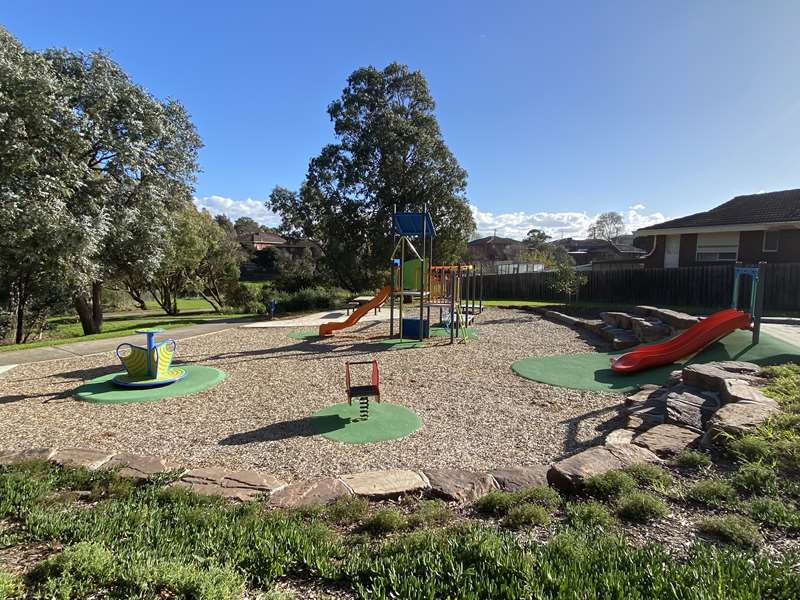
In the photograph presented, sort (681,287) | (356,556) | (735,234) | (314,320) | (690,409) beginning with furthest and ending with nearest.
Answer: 1. (735,234)
2. (681,287)
3. (314,320)
4. (690,409)
5. (356,556)

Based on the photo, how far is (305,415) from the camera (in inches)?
220

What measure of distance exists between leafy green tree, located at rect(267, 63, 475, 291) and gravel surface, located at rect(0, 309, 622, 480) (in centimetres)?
1466

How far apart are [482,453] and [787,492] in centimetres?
232

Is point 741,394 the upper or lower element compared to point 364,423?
upper

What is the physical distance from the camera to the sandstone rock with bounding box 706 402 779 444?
3.67m

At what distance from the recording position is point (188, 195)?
19.3m

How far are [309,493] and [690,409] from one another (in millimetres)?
4143

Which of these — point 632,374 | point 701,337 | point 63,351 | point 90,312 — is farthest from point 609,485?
point 90,312

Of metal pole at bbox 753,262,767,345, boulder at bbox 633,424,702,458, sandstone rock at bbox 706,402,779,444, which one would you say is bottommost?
boulder at bbox 633,424,702,458

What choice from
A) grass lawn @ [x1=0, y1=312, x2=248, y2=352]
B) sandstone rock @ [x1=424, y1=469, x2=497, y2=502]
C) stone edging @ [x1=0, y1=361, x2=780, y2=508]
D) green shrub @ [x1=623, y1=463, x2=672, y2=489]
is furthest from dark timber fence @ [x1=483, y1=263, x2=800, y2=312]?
grass lawn @ [x1=0, y1=312, x2=248, y2=352]

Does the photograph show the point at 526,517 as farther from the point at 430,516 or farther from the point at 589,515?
the point at 430,516

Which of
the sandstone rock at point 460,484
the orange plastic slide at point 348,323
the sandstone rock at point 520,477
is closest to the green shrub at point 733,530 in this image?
the sandstone rock at point 520,477

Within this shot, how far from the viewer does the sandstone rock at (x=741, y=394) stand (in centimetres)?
434

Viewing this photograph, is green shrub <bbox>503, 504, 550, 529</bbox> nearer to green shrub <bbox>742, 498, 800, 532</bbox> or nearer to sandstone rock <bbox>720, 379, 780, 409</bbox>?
green shrub <bbox>742, 498, 800, 532</bbox>
